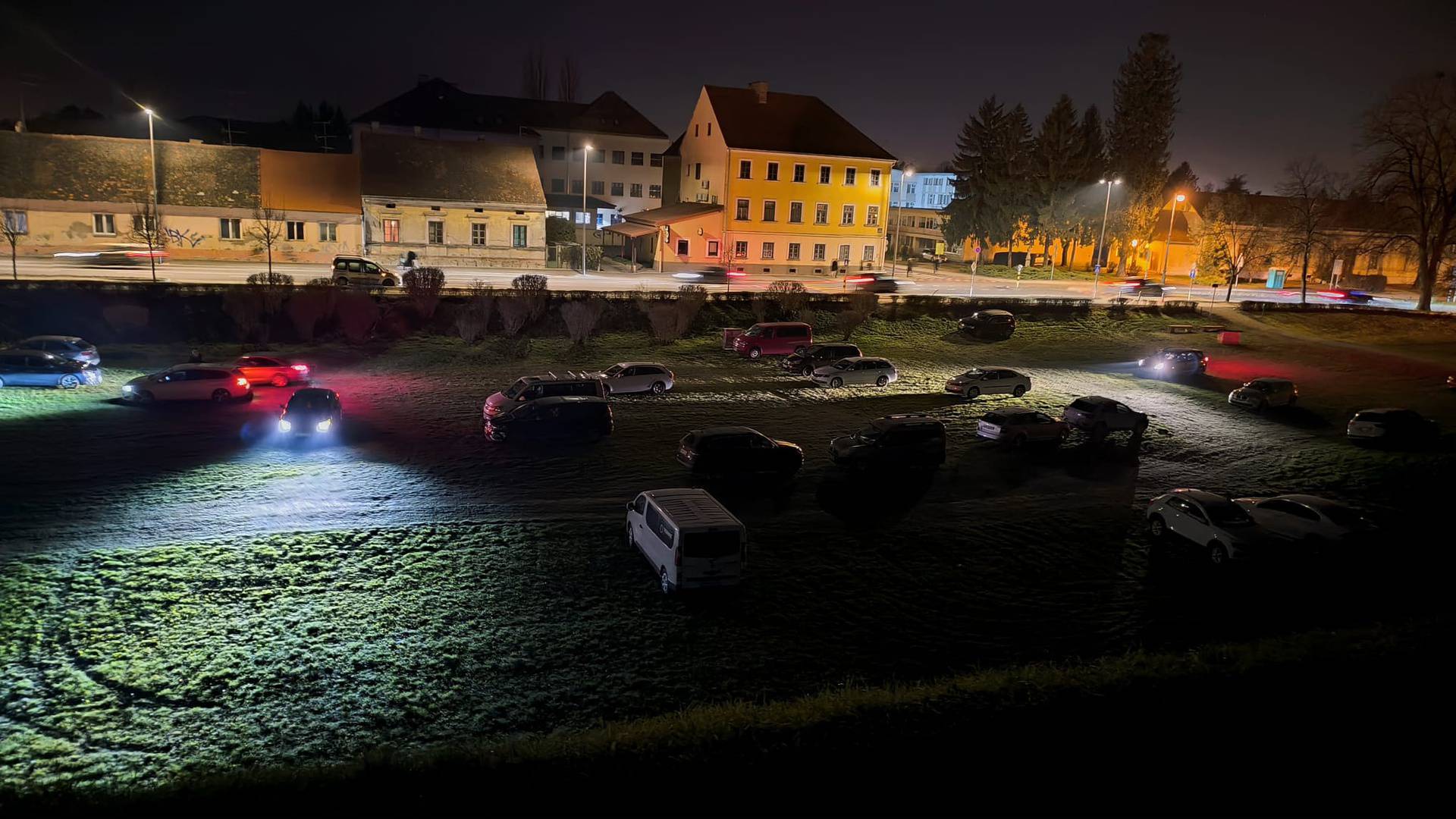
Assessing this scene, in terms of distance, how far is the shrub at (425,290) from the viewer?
3844cm

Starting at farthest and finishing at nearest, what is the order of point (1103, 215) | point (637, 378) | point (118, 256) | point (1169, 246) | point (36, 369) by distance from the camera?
1. point (1169, 246)
2. point (1103, 215)
3. point (118, 256)
4. point (637, 378)
5. point (36, 369)

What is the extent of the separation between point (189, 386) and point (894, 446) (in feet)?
65.8

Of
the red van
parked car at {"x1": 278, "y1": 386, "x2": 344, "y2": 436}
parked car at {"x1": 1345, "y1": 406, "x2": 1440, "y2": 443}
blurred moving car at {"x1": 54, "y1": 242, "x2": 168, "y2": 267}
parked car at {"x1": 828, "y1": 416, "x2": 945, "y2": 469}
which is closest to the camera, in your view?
parked car at {"x1": 828, "y1": 416, "x2": 945, "y2": 469}

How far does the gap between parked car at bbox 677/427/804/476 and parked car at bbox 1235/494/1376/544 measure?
1032cm

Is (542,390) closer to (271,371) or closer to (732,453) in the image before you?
(732,453)

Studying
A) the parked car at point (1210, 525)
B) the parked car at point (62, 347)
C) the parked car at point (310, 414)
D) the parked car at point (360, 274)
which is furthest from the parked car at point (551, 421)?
the parked car at point (360, 274)

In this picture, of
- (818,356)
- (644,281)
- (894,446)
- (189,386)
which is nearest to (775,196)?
(644,281)

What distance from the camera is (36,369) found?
26.8 metres

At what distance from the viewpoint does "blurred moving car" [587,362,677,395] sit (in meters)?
29.6

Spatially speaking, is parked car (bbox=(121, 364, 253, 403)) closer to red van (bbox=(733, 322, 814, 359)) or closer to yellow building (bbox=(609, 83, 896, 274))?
red van (bbox=(733, 322, 814, 359))

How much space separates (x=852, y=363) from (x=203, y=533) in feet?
71.9

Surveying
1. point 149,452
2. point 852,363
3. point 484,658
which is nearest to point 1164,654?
point 484,658

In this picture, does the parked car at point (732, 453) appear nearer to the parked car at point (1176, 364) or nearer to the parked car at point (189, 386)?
the parked car at point (189, 386)

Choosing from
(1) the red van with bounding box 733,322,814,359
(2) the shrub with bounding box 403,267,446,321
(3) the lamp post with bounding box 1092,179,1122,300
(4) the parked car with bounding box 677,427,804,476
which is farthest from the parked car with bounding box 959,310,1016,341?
(2) the shrub with bounding box 403,267,446,321
